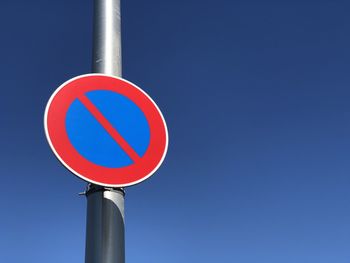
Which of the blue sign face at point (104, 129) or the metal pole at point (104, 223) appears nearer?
the metal pole at point (104, 223)

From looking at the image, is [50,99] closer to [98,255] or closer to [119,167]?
[119,167]

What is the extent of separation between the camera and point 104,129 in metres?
2.55

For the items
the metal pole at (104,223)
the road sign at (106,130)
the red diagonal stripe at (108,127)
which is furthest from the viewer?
the red diagonal stripe at (108,127)

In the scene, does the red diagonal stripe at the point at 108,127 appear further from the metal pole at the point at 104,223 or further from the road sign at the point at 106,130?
the metal pole at the point at 104,223

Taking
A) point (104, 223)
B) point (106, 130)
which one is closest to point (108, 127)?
point (106, 130)

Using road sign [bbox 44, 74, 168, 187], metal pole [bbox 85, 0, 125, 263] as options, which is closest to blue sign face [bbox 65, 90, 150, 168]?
road sign [bbox 44, 74, 168, 187]

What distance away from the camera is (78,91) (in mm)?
2566

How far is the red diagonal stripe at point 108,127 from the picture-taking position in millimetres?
2549

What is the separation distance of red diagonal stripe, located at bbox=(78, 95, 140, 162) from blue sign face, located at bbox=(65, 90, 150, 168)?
1 centimetres

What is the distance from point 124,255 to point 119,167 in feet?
1.45

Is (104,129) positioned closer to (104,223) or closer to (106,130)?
(106,130)

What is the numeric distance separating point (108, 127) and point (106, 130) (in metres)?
0.02

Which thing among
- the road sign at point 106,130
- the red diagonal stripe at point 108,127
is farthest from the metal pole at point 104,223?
the red diagonal stripe at point 108,127

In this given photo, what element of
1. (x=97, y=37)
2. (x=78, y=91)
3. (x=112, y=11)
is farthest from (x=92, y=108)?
(x=112, y=11)
